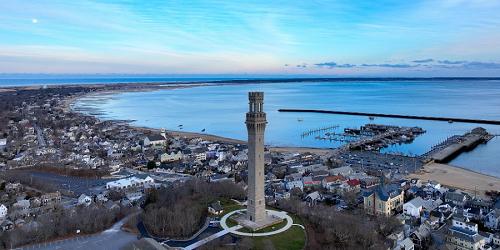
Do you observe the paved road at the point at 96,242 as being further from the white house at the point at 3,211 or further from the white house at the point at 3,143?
the white house at the point at 3,143

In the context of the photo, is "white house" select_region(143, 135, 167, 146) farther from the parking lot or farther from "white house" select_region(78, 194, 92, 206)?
the parking lot

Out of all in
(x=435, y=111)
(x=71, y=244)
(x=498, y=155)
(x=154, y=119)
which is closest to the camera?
(x=71, y=244)

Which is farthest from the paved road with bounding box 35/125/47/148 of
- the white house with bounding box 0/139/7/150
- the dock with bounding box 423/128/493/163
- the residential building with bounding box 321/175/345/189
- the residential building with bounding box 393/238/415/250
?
the dock with bounding box 423/128/493/163

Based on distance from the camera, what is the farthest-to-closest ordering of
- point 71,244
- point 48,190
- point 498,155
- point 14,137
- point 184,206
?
point 14,137
point 498,155
point 48,190
point 184,206
point 71,244

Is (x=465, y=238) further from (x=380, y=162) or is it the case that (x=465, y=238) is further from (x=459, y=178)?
(x=380, y=162)

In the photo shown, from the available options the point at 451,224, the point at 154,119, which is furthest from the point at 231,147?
the point at 154,119

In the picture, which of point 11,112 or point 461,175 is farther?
point 11,112

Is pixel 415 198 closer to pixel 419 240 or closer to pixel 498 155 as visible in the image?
pixel 419 240
